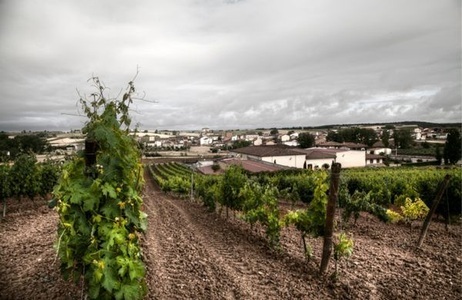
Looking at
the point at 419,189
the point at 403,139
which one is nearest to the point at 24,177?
the point at 419,189

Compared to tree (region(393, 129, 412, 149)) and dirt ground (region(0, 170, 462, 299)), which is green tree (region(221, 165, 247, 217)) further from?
tree (region(393, 129, 412, 149))

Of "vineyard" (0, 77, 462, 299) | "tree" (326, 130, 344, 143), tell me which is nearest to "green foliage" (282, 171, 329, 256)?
"vineyard" (0, 77, 462, 299)

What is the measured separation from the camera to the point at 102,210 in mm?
3414

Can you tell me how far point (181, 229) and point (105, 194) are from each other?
6.80m

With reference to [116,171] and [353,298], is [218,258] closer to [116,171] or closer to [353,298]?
[353,298]

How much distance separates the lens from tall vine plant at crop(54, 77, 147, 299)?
323 cm

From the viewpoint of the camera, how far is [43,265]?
17.1 ft

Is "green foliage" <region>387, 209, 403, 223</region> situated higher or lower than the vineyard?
lower

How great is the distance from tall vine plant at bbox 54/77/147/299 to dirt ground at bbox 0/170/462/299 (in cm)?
114

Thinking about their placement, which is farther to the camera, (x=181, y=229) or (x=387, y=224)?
(x=387, y=224)

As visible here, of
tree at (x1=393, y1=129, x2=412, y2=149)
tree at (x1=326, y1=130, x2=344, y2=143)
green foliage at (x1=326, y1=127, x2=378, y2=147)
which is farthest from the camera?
tree at (x1=326, y1=130, x2=344, y2=143)

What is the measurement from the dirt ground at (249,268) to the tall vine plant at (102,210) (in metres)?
1.14

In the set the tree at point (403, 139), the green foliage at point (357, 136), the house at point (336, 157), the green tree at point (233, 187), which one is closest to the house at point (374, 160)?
the house at point (336, 157)

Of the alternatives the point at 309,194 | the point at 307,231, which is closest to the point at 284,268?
the point at 307,231
